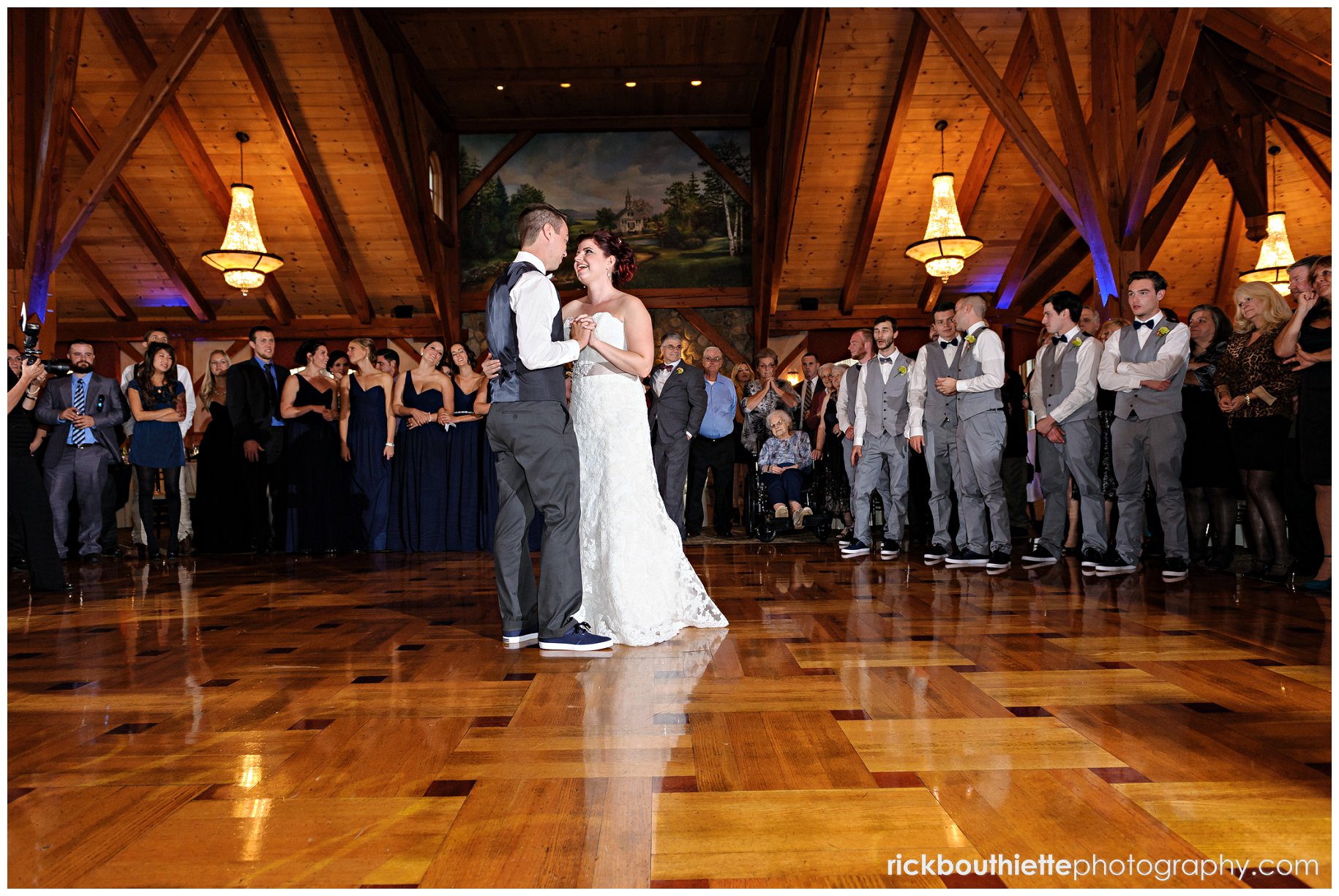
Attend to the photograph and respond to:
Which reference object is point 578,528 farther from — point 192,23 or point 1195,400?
point 192,23

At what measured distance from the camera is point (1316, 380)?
396cm

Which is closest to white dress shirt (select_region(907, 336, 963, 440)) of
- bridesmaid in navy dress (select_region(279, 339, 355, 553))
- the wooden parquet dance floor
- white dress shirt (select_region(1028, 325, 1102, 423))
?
white dress shirt (select_region(1028, 325, 1102, 423))

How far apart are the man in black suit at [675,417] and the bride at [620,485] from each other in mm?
3118

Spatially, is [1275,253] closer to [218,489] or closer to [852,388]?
[852,388]

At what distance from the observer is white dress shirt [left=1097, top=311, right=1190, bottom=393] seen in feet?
15.0

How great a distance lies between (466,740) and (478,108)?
11.7 metres

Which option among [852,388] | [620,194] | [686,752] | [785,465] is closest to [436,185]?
[620,194]

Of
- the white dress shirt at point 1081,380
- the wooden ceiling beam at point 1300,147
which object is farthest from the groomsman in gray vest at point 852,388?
the wooden ceiling beam at point 1300,147

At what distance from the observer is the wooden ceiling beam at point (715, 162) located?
12.7 m

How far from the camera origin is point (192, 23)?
8273mm

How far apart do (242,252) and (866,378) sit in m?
6.86

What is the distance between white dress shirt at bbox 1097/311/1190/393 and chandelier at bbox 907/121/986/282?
500cm

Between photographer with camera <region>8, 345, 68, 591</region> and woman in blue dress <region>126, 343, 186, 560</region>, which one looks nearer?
photographer with camera <region>8, 345, 68, 591</region>

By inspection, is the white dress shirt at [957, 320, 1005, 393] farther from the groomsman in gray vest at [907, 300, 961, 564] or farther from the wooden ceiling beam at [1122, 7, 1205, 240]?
the wooden ceiling beam at [1122, 7, 1205, 240]
